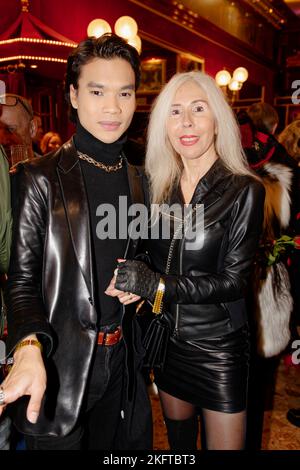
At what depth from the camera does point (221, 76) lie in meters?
9.44

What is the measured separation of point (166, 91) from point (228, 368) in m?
1.26

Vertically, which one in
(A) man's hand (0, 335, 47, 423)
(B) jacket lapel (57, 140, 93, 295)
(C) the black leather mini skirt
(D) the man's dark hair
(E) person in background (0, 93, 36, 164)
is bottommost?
(C) the black leather mini skirt

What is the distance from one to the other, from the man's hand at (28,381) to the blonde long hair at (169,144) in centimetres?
95

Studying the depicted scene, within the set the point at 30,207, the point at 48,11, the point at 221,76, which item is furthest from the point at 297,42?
the point at 30,207

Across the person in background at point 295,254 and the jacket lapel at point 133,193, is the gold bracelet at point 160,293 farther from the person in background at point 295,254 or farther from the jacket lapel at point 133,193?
the person in background at point 295,254

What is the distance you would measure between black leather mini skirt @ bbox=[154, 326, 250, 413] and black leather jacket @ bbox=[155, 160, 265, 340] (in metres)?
0.05

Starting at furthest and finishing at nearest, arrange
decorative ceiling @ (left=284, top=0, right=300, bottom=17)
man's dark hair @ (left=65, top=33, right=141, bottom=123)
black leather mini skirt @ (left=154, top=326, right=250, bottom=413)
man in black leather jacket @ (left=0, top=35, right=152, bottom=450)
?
decorative ceiling @ (left=284, top=0, right=300, bottom=17) → black leather mini skirt @ (left=154, top=326, right=250, bottom=413) → man's dark hair @ (left=65, top=33, right=141, bottom=123) → man in black leather jacket @ (left=0, top=35, right=152, bottom=450)

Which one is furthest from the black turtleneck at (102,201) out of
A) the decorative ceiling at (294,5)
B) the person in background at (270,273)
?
the decorative ceiling at (294,5)

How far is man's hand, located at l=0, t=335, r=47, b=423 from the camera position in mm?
948

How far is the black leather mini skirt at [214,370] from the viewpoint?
172 cm

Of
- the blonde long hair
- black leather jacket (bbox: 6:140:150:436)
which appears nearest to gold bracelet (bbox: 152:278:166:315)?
black leather jacket (bbox: 6:140:150:436)

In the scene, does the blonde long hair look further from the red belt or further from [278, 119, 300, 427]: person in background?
[278, 119, 300, 427]: person in background

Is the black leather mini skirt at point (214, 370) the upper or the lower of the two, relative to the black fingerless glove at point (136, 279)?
lower
